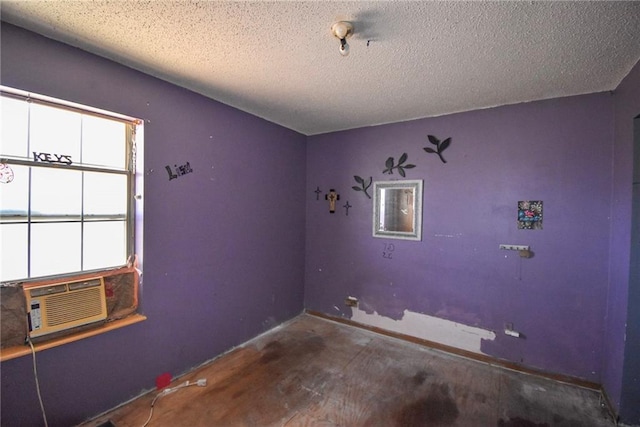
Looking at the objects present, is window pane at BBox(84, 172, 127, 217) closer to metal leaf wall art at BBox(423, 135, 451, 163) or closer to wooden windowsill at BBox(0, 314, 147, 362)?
wooden windowsill at BBox(0, 314, 147, 362)

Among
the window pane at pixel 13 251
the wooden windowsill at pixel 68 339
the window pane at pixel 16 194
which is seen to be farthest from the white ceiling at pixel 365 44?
the wooden windowsill at pixel 68 339

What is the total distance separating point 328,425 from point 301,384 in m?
0.45

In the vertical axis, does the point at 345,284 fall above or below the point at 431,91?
below

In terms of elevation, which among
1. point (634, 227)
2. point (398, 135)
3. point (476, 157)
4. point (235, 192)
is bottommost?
point (634, 227)

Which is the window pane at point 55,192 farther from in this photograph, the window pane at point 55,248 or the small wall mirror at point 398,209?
→ the small wall mirror at point 398,209

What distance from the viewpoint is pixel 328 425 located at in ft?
5.60

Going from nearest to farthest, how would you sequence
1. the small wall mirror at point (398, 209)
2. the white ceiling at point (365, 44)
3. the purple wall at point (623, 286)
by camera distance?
the white ceiling at point (365, 44), the purple wall at point (623, 286), the small wall mirror at point (398, 209)

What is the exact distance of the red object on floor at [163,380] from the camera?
6.58ft

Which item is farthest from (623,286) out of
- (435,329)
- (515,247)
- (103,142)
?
(103,142)

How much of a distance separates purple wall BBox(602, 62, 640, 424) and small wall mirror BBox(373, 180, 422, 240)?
4.61 feet

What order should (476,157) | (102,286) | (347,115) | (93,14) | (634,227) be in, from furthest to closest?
(347,115), (476,157), (102,286), (634,227), (93,14)

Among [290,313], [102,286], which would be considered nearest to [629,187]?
[290,313]

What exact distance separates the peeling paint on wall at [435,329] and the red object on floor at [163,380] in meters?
2.02

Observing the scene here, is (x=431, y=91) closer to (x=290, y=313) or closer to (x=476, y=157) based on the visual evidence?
(x=476, y=157)
